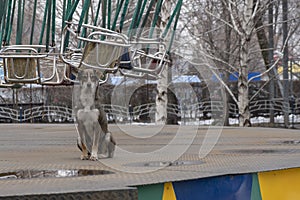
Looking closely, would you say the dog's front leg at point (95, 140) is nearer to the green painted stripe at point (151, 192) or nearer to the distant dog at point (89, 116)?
the distant dog at point (89, 116)

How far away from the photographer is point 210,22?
61.9 ft

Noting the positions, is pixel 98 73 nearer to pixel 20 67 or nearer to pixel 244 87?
pixel 20 67

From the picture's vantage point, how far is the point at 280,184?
11.3 feet

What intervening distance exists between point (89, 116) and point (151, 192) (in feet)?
4.08

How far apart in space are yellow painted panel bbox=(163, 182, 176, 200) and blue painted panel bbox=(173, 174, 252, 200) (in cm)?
2

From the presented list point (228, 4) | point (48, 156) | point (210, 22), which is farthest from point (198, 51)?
point (48, 156)

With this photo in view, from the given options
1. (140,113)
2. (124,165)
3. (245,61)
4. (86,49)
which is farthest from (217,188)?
(140,113)

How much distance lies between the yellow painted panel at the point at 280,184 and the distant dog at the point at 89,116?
3.99 feet

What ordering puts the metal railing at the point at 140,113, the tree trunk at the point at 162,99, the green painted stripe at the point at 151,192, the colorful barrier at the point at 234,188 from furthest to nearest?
1. the metal railing at the point at 140,113
2. the tree trunk at the point at 162,99
3. the colorful barrier at the point at 234,188
4. the green painted stripe at the point at 151,192

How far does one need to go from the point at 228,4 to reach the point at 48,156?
37.5ft

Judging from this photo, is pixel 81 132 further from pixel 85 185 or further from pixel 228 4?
pixel 228 4

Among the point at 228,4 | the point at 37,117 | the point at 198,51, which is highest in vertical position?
the point at 228,4

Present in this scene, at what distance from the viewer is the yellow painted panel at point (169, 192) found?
9.58 ft

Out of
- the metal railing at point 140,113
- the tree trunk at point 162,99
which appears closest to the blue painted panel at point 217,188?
the tree trunk at point 162,99
